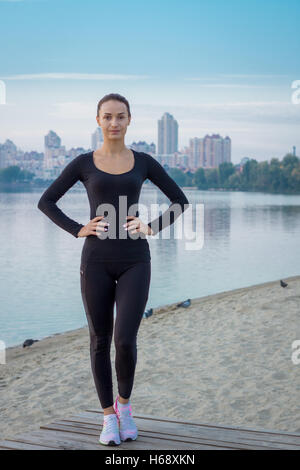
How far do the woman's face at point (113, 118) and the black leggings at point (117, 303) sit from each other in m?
0.67

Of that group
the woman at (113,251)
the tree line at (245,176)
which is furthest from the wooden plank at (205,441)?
the tree line at (245,176)

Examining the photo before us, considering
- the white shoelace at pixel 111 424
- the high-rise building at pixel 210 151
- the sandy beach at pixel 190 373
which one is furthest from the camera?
the high-rise building at pixel 210 151

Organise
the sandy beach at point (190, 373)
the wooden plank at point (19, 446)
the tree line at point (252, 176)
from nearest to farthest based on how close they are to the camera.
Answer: the wooden plank at point (19, 446)
the sandy beach at point (190, 373)
the tree line at point (252, 176)

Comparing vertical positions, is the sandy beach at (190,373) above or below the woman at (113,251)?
below

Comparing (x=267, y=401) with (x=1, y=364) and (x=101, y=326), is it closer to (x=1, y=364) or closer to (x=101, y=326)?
(x=101, y=326)

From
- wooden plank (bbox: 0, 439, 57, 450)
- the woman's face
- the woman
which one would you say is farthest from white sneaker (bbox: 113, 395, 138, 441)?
the woman's face

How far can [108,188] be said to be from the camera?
292 centimetres

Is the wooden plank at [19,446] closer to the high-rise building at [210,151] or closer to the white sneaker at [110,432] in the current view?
the white sneaker at [110,432]

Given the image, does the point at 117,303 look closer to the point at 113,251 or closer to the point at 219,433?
the point at 113,251

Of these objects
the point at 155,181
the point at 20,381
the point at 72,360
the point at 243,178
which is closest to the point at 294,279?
the point at 72,360

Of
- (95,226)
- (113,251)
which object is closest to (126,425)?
(113,251)

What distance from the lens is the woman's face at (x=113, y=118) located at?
2.99m

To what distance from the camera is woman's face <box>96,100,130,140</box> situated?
2990mm

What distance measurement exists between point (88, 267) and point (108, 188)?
16.2 inches
